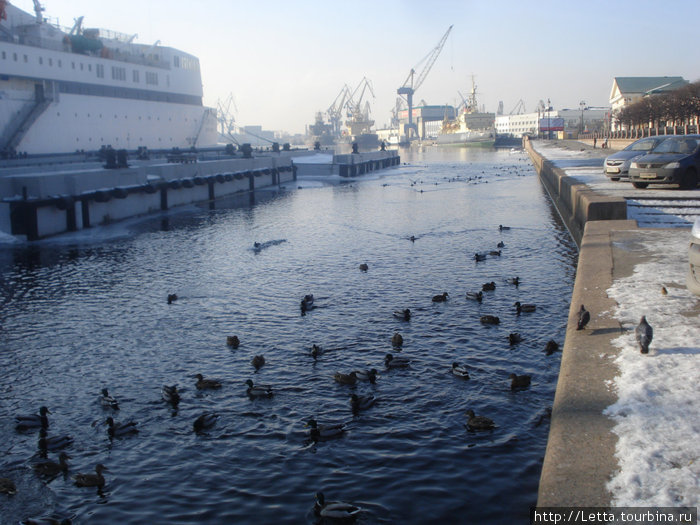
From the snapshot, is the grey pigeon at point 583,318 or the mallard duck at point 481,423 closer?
the mallard duck at point 481,423

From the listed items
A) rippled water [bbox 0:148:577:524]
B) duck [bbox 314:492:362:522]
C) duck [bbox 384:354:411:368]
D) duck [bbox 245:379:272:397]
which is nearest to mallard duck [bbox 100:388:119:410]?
rippled water [bbox 0:148:577:524]

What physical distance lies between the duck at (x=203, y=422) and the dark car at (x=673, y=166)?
69.3 ft

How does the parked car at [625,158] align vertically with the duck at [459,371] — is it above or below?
above

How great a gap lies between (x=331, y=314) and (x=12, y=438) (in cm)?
786

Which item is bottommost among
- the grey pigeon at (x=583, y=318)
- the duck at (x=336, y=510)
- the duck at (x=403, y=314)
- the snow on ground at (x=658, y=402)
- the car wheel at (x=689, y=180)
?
the duck at (x=336, y=510)

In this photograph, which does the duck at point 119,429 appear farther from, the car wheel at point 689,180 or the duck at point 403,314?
the car wheel at point 689,180

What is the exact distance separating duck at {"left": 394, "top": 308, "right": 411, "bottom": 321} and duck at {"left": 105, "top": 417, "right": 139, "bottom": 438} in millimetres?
6983

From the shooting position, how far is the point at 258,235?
3031 cm

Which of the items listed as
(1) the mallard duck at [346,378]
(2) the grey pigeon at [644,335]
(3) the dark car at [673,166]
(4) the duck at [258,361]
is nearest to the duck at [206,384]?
(4) the duck at [258,361]

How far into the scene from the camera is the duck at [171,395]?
1092 cm

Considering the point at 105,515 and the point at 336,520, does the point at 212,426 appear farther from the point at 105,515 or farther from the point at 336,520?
the point at 336,520

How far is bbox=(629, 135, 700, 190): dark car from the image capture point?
2505 cm

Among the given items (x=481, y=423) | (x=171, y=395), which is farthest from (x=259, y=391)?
(x=481, y=423)

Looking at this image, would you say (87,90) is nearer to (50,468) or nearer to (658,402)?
(50,468)
